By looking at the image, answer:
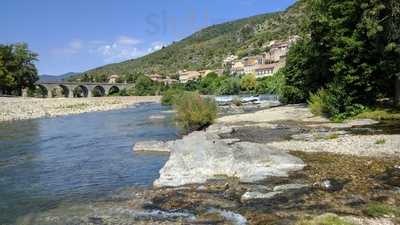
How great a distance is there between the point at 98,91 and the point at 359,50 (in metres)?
160

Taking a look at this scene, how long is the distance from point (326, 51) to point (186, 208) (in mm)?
33068

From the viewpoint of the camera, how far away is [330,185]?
15.9 meters

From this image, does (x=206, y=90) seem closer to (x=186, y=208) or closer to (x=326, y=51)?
(x=326, y=51)

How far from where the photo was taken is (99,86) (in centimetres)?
18612

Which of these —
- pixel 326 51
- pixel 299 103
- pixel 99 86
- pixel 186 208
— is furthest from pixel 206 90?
pixel 186 208

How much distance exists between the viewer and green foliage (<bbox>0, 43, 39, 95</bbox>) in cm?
12398

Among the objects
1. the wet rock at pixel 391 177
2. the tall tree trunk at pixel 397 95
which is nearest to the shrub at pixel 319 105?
the tall tree trunk at pixel 397 95

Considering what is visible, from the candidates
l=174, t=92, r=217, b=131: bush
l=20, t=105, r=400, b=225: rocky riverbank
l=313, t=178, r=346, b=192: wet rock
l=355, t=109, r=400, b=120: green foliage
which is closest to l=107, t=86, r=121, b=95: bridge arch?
l=174, t=92, r=217, b=131: bush

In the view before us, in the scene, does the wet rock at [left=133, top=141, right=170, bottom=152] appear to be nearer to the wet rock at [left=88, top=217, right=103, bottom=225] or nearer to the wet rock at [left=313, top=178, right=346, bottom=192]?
the wet rock at [left=313, top=178, right=346, bottom=192]

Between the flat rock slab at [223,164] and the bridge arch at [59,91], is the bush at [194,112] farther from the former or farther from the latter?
the bridge arch at [59,91]

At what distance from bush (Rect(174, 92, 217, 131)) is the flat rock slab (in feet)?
52.0

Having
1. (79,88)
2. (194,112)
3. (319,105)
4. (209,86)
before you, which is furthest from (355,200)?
(79,88)

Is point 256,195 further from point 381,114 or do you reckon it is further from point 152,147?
point 381,114

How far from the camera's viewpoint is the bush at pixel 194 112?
123 feet
